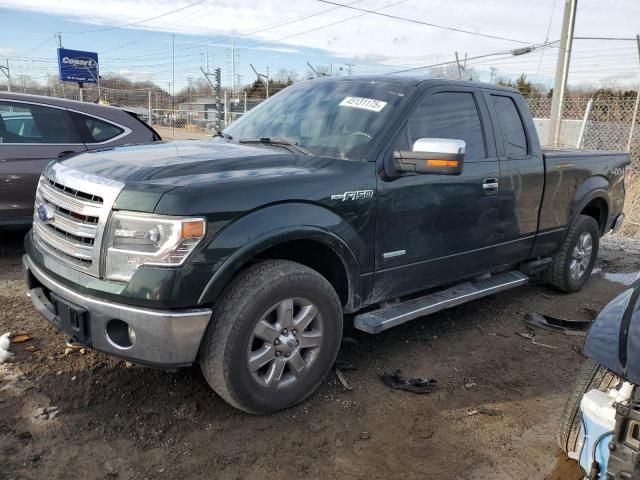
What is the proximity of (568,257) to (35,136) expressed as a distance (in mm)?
5726

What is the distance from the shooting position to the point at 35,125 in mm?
5727

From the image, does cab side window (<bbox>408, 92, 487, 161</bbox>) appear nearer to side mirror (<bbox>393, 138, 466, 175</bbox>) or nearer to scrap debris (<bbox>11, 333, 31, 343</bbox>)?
Answer: side mirror (<bbox>393, 138, 466, 175</bbox>)

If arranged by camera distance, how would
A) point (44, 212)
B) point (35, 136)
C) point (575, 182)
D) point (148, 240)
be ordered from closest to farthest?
point (148, 240) < point (44, 212) < point (575, 182) < point (35, 136)

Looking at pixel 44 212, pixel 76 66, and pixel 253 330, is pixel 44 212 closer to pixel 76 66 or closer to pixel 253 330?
pixel 253 330

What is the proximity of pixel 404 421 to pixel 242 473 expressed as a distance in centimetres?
102

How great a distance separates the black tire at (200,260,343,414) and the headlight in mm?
381

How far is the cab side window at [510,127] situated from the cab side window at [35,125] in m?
4.40

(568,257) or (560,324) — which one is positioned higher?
(568,257)

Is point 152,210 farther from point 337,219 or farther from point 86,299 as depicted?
point 337,219

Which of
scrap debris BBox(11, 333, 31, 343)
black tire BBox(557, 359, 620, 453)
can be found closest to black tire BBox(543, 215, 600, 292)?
black tire BBox(557, 359, 620, 453)

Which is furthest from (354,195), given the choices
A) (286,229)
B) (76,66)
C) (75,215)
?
(76,66)

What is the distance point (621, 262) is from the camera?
23.2 ft

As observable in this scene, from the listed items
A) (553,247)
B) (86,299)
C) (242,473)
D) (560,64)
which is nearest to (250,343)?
(242,473)

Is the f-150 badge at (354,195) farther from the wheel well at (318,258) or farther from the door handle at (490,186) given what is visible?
the door handle at (490,186)
